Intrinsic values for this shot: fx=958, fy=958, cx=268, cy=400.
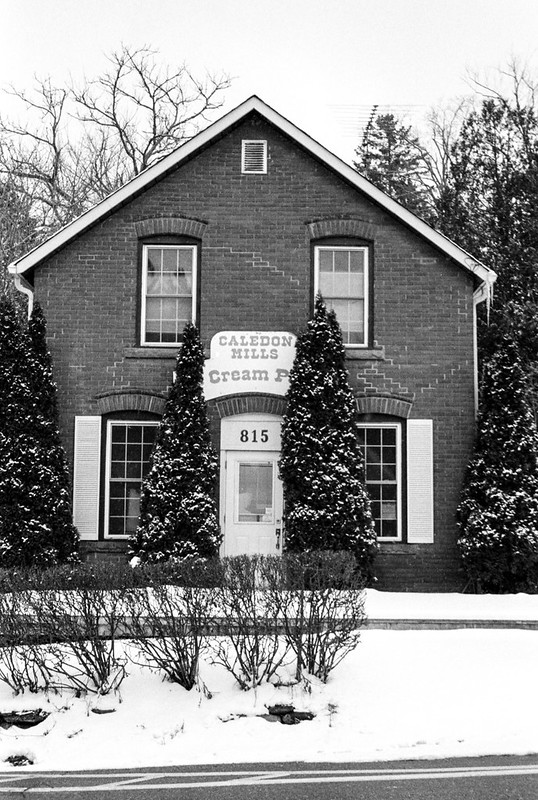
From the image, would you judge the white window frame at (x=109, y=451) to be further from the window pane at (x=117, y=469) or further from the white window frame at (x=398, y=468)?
the white window frame at (x=398, y=468)

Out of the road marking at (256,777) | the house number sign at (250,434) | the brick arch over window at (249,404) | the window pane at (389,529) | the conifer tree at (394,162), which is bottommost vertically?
the road marking at (256,777)

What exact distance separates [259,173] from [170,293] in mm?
2527

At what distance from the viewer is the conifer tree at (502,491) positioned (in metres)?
14.5

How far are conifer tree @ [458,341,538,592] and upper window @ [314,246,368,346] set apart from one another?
2.29m

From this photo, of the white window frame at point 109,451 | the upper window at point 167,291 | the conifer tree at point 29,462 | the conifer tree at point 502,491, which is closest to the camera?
the conifer tree at point 29,462

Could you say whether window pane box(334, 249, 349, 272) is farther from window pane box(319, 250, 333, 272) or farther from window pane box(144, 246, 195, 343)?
window pane box(144, 246, 195, 343)

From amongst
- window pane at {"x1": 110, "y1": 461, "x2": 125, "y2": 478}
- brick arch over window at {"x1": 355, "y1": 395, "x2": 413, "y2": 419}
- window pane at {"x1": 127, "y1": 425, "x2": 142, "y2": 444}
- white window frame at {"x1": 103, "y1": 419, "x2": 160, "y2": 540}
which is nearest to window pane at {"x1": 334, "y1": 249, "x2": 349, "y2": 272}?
brick arch over window at {"x1": 355, "y1": 395, "x2": 413, "y2": 419}

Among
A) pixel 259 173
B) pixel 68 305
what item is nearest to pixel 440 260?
pixel 259 173

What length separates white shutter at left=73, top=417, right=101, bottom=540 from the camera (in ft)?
50.4

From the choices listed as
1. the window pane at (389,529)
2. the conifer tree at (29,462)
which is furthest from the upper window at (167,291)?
the window pane at (389,529)

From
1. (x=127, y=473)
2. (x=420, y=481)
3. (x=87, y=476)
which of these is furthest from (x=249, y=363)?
(x=420, y=481)

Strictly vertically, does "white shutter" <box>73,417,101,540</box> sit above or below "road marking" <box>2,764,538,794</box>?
above

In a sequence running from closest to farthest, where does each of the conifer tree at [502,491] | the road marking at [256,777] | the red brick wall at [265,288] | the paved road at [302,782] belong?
the paved road at [302,782]
the road marking at [256,777]
the conifer tree at [502,491]
the red brick wall at [265,288]

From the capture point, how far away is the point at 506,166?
Answer: 75.7ft
